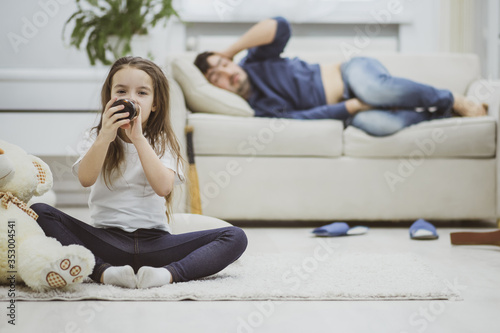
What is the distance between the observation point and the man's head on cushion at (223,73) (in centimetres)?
235

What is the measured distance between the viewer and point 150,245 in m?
1.19

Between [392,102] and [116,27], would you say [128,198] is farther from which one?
[116,27]

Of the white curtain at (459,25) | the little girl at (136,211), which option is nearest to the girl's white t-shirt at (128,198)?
the little girl at (136,211)

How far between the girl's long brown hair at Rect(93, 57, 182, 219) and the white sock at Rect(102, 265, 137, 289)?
0.19m

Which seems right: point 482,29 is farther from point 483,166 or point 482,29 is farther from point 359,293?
point 359,293

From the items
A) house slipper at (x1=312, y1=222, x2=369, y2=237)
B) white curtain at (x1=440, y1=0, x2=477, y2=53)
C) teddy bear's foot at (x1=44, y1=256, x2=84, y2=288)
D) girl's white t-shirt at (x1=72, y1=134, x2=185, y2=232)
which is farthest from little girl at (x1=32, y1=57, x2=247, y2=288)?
white curtain at (x1=440, y1=0, x2=477, y2=53)

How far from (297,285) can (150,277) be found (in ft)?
0.99

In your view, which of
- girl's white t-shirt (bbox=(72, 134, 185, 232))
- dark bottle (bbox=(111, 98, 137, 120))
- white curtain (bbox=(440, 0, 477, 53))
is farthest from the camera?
white curtain (bbox=(440, 0, 477, 53))

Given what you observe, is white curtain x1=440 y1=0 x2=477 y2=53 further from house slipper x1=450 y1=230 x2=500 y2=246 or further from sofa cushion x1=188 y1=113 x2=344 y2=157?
house slipper x1=450 y1=230 x2=500 y2=246

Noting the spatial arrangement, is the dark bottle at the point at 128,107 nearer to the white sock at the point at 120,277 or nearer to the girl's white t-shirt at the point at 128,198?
the girl's white t-shirt at the point at 128,198

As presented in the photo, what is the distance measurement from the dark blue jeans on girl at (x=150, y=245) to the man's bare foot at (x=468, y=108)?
1.48m

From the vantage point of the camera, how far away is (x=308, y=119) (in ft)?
7.50

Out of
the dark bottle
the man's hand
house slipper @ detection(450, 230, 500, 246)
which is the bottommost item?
house slipper @ detection(450, 230, 500, 246)

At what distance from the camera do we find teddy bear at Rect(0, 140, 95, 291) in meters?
0.99
